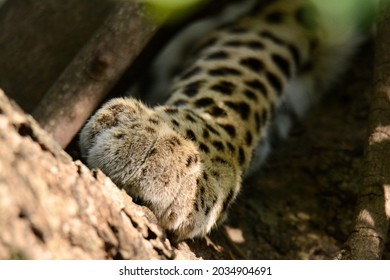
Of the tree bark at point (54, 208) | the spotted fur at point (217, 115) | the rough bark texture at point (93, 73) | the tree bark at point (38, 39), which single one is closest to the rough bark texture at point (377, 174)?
the spotted fur at point (217, 115)

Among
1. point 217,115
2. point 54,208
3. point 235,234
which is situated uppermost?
point 217,115

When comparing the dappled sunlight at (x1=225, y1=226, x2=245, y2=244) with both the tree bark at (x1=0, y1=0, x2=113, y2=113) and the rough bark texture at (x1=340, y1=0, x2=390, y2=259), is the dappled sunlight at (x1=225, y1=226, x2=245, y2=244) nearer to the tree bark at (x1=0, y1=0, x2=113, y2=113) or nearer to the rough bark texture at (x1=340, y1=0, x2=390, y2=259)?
the rough bark texture at (x1=340, y1=0, x2=390, y2=259)

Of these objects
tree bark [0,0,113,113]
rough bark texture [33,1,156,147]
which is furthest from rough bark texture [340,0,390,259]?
tree bark [0,0,113,113]

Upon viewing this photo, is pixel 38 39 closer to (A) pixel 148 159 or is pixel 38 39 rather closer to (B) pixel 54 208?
(A) pixel 148 159

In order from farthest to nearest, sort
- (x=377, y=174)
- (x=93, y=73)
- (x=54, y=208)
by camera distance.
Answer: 1. (x=93, y=73)
2. (x=377, y=174)
3. (x=54, y=208)

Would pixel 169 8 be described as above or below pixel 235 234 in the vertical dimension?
above

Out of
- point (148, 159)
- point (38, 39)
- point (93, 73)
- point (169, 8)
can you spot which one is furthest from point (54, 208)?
point (38, 39)

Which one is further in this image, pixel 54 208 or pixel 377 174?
pixel 377 174

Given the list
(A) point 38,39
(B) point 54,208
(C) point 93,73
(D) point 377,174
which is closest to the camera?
(B) point 54,208
